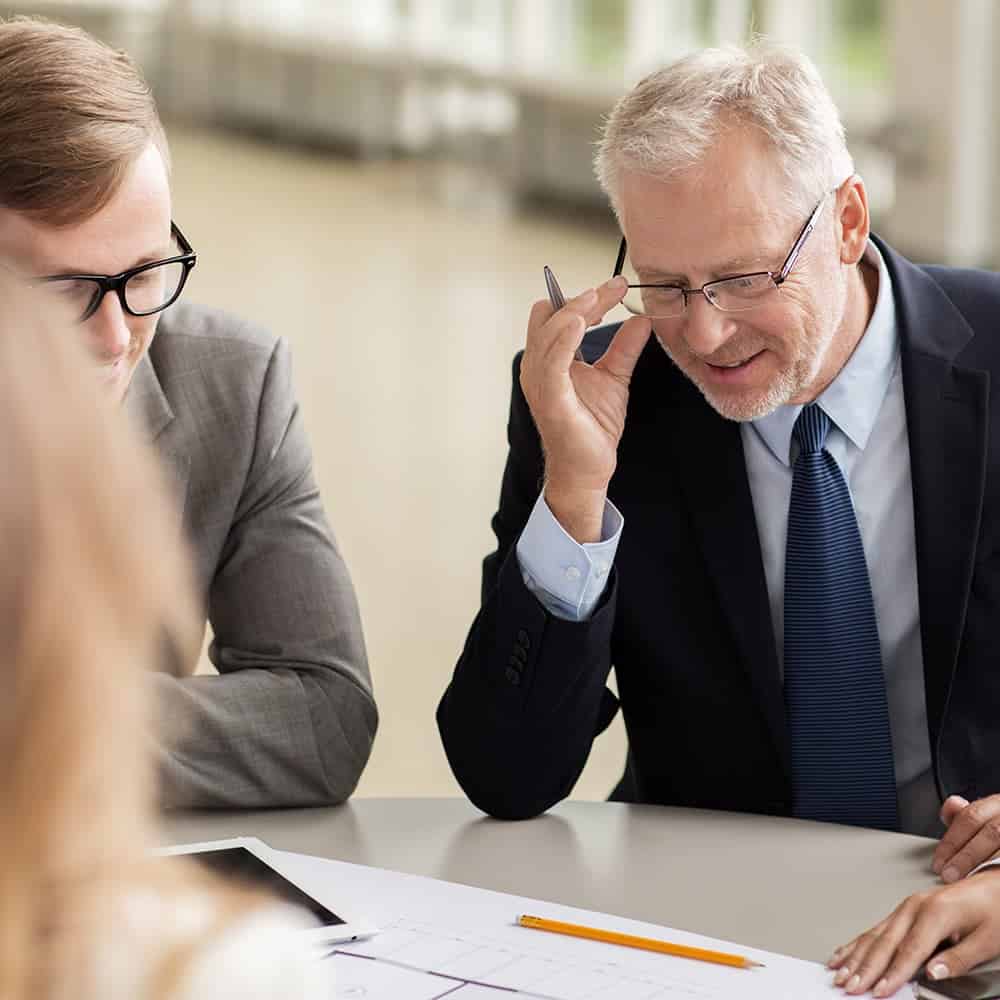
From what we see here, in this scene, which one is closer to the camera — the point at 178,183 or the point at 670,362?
A: the point at 670,362

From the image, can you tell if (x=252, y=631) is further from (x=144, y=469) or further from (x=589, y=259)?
(x=589, y=259)

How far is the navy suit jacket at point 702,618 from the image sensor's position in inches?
86.0

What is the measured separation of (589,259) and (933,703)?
25.0 ft

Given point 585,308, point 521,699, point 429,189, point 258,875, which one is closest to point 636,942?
point 258,875

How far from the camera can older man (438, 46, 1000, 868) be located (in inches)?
87.0

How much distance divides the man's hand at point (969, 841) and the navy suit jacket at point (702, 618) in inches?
11.6

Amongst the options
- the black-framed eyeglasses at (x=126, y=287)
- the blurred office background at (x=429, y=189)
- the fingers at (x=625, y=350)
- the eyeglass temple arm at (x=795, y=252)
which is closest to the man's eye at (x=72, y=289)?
the black-framed eyeglasses at (x=126, y=287)

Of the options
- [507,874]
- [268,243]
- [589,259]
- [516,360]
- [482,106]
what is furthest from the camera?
[482,106]

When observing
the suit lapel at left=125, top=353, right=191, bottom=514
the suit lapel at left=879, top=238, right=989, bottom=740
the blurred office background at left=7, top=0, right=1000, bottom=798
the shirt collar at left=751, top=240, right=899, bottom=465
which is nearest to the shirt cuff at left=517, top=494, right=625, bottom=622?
the shirt collar at left=751, top=240, right=899, bottom=465

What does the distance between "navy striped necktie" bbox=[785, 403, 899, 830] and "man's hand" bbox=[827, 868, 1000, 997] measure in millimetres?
509

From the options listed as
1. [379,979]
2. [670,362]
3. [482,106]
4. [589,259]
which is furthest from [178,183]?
[379,979]

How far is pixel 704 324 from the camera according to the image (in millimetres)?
2252

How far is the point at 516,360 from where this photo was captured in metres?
2.41

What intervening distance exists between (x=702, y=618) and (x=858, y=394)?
13.6 inches
